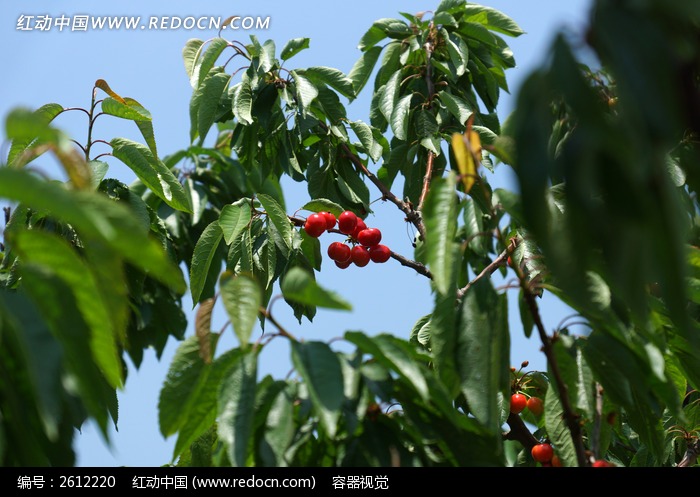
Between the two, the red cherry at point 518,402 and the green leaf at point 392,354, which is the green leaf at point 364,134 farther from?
the green leaf at point 392,354

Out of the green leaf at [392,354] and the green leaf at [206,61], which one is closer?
the green leaf at [392,354]

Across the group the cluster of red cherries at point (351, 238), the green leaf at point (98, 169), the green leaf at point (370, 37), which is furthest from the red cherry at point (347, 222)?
the green leaf at point (370, 37)

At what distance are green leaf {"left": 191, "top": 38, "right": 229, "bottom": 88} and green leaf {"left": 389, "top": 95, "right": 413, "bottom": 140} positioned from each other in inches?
28.8

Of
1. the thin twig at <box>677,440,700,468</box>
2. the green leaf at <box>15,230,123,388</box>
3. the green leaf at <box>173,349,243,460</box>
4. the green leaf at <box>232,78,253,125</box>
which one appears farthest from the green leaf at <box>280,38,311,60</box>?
the green leaf at <box>15,230,123,388</box>

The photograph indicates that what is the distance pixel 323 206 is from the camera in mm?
2998

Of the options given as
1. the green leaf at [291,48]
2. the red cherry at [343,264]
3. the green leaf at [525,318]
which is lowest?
the green leaf at [525,318]

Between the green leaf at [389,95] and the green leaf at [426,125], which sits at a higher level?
the green leaf at [389,95]

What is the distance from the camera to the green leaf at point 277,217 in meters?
2.78

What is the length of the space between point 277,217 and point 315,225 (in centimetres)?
20

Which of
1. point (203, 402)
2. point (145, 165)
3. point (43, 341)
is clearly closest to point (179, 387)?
point (203, 402)

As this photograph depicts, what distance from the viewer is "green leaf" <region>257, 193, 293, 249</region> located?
278 cm

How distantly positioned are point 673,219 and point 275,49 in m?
2.64

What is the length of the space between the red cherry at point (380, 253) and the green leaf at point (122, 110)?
2.93ft
